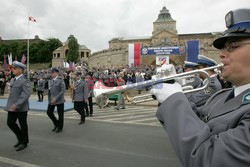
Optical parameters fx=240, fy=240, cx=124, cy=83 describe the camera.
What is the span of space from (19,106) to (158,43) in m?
81.8

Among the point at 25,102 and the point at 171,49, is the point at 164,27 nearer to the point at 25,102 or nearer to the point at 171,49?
the point at 171,49

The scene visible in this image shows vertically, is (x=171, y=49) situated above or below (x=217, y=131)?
above

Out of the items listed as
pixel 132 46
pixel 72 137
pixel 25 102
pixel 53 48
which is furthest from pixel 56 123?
pixel 53 48

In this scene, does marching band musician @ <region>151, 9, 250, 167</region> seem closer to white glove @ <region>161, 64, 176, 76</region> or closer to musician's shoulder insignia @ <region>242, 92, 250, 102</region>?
musician's shoulder insignia @ <region>242, 92, 250, 102</region>

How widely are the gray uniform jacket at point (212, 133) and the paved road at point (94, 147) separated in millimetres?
3430

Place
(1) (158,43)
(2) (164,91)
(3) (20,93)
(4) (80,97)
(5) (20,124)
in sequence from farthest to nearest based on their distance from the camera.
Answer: (1) (158,43)
(4) (80,97)
(3) (20,93)
(5) (20,124)
(2) (164,91)

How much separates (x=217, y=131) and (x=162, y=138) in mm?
5390

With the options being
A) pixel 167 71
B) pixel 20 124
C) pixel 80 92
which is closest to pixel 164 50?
pixel 80 92

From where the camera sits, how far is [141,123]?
28.7 ft

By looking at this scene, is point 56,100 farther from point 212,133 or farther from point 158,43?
point 158,43

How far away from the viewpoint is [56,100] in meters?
7.79

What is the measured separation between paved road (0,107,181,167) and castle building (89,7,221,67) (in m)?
46.0

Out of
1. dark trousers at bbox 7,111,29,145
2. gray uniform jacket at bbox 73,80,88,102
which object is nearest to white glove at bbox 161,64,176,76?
dark trousers at bbox 7,111,29,145

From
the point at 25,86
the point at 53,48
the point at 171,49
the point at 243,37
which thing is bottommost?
the point at 25,86
